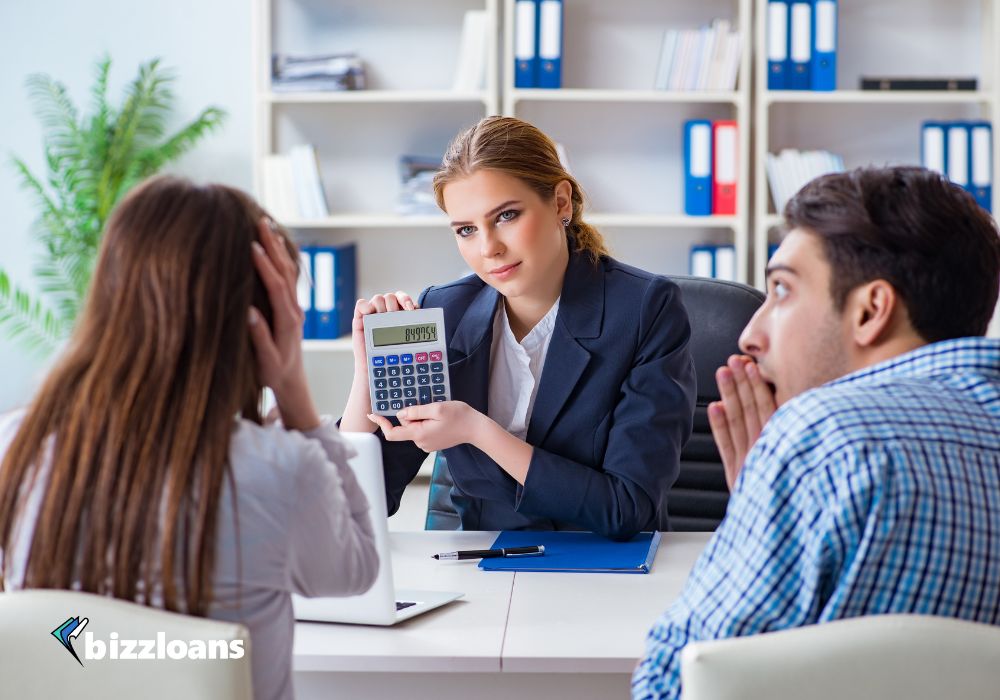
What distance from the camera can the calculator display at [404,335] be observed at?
1.61 metres

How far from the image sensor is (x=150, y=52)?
12.3ft

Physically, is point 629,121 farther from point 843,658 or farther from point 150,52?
point 843,658

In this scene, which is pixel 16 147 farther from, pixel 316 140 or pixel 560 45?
pixel 560 45

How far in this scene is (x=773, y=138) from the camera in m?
3.69

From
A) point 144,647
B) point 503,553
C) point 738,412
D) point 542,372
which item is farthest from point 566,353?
point 144,647

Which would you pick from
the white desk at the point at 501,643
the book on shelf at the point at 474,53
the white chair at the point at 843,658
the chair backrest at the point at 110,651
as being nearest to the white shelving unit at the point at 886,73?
the book on shelf at the point at 474,53

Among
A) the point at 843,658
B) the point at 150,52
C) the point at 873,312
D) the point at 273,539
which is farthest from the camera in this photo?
the point at 150,52

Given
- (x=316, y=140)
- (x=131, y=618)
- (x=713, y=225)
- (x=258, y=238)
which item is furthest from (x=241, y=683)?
(x=316, y=140)

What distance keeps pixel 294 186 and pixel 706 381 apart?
77.0 inches

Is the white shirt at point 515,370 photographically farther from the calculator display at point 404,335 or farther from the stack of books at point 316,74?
the stack of books at point 316,74

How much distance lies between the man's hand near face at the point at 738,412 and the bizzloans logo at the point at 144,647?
59 cm

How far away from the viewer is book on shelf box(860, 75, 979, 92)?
3.45 meters

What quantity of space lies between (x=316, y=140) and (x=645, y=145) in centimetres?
110

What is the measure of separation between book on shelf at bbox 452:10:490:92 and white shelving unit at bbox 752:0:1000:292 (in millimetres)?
866
